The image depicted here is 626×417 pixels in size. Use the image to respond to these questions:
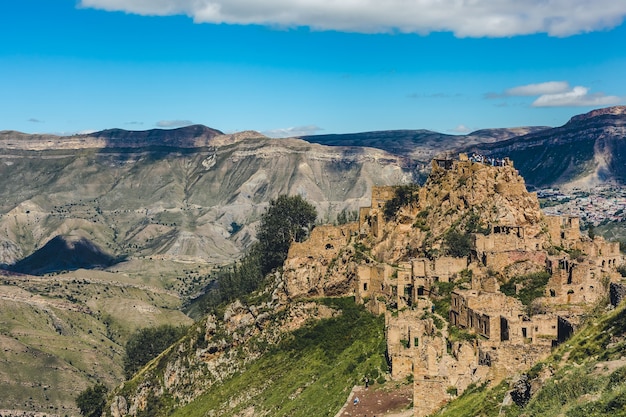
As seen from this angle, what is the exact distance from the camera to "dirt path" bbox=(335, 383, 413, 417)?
4802cm

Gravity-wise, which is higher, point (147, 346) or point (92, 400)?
point (147, 346)

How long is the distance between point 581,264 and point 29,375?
146 meters

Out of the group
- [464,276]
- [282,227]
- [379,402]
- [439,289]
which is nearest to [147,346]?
[282,227]

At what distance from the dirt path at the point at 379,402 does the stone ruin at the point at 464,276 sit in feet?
7.05

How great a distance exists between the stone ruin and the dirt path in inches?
84.6

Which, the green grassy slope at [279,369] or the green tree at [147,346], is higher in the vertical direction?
the green grassy slope at [279,369]

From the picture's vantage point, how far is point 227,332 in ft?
308

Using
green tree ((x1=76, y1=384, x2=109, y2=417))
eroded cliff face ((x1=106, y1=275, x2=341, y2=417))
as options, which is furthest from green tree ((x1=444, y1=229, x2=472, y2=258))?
green tree ((x1=76, y1=384, x2=109, y2=417))

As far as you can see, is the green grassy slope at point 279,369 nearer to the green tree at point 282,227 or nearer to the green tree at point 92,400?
the green tree at point 282,227

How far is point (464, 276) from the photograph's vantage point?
67.8 m

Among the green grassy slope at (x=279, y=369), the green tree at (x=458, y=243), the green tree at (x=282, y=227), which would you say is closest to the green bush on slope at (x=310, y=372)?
the green grassy slope at (x=279, y=369)

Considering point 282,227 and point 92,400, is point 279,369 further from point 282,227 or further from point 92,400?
point 92,400

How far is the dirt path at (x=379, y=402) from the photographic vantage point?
158ft

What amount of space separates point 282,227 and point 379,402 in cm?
6717
